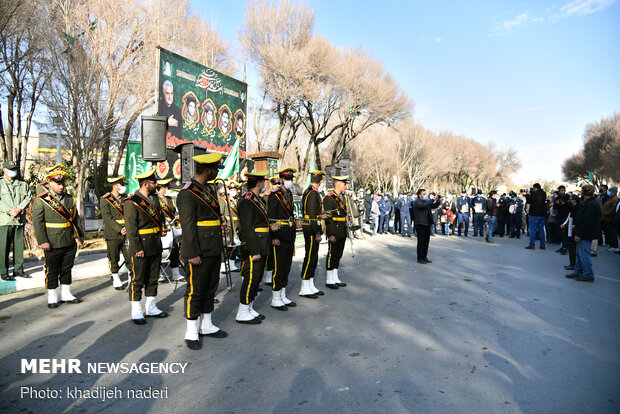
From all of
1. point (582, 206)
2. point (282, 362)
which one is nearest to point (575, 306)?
point (582, 206)

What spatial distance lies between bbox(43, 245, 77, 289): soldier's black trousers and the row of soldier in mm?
14

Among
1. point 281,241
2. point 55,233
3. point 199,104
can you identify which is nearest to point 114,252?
point 55,233

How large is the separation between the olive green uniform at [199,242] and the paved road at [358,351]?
0.56 metres

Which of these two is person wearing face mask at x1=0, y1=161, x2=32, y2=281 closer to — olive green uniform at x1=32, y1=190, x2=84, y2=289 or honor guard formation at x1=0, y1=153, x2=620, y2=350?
honor guard formation at x1=0, y1=153, x2=620, y2=350

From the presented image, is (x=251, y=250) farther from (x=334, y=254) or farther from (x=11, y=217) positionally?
(x=11, y=217)

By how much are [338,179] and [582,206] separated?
4934 mm

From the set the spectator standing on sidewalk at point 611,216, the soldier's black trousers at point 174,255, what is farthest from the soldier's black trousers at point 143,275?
the spectator standing on sidewalk at point 611,216

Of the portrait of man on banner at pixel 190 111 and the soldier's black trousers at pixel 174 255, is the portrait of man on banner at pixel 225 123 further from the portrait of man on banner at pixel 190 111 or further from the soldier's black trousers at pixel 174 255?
the soldier's black trousers at pixel 174 255

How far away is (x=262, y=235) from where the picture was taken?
18.0ft

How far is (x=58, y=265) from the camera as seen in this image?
6074 mm

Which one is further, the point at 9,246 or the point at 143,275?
the point at 9,246

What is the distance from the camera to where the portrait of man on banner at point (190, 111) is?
13.2 meters

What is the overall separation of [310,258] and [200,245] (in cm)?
262

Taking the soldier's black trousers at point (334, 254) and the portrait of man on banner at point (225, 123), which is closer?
the soldier's black trousers at point (334, 254)
